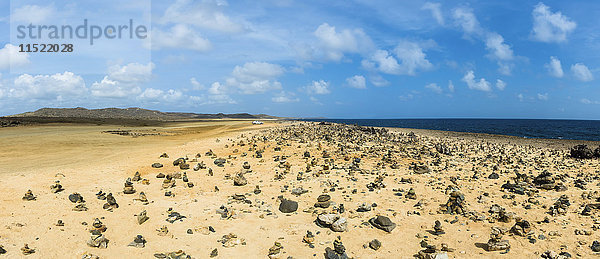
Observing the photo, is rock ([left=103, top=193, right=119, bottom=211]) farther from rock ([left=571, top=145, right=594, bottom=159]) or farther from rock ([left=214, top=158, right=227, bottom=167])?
rock ([left=571, top=145, right=594, bottom=159])

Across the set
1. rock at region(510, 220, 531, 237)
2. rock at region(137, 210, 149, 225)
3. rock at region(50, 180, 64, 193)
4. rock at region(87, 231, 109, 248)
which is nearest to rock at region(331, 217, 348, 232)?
rock at region(510, 220, 531, 237)

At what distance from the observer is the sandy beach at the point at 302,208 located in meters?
6.50

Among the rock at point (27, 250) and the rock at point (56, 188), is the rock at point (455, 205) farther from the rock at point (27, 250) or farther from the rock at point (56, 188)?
the rock at point (56, 188)

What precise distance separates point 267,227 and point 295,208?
1316 mm

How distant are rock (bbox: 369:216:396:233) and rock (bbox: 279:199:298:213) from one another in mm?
2211

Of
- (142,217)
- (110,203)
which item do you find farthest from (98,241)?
(110,203)

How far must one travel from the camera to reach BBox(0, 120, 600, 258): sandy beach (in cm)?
650

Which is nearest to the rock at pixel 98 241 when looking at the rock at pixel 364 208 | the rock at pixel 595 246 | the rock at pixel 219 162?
the rock at pixel 364 208

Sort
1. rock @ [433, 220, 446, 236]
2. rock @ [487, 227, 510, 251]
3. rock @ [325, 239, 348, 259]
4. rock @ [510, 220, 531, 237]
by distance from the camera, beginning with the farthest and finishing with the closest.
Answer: rock @ [433, 220, 446, 236] < rock @ [510, 220, 531, 237] < rock @ [487, 227, 510, 251] < rock @ [325, 239, 348, 259]

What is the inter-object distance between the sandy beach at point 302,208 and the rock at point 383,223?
14 cm

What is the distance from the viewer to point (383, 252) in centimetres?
642

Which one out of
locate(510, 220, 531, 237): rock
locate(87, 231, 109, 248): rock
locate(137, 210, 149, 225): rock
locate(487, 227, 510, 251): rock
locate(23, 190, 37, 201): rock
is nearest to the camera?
locate(87, 231, 109, 248): rock

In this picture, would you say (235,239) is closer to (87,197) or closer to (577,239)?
(87,197)

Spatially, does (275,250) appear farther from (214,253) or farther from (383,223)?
(383,223)
